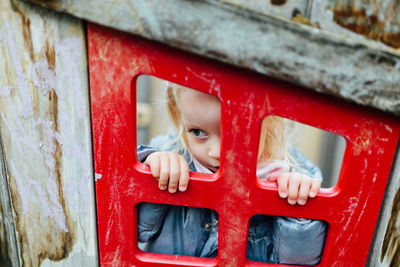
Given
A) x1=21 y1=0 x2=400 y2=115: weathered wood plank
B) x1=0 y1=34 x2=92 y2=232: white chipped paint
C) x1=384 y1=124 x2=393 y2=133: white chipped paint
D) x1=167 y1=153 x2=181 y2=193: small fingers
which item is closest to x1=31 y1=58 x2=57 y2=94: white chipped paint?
x1=0 y1=34 x2=92 y2=232: white chipped paint

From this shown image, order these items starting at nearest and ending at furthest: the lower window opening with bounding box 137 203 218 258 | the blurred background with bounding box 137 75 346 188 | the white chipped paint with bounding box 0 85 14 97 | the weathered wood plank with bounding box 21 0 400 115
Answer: the weathered wood plank with bounding box 21 0 400 115 → the white chipped paint with bounding box 0 85 14 97 → the lower window opening with bounding box 137 203 218 258 → the blurred background with bounding box 137 75 346 188

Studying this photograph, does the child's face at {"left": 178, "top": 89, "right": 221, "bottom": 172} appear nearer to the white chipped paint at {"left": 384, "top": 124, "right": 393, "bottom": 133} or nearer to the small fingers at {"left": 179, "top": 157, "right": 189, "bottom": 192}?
the small fingers at {"left": 179, "top": 157, "right": 189, "bottom": 192}

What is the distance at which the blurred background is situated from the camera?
1.86 m

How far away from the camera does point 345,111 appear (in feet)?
1.58

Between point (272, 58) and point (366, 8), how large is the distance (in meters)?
0.12

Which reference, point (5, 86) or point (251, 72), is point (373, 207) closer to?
point (251, 72)

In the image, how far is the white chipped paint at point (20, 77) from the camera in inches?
20.1

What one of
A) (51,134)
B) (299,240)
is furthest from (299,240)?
(51,134)

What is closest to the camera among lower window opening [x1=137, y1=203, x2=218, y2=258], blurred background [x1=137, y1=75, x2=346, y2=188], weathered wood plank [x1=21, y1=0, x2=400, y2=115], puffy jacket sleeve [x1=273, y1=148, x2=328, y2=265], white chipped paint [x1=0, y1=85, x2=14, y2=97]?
weathered wood plank [x1=21, y1=0, x2=400, y2=115]

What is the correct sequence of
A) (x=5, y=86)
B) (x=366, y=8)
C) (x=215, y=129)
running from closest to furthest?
(x=366, y=8), (x=5, y=86), (x=215, y=129)

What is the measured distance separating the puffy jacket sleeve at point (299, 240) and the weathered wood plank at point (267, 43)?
29 centimetres

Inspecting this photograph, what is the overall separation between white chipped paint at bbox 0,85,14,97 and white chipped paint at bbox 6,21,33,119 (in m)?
0.01

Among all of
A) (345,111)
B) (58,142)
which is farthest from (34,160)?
(345,111)

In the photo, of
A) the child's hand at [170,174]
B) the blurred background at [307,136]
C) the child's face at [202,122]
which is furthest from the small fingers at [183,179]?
the blurred background at [307,136]
